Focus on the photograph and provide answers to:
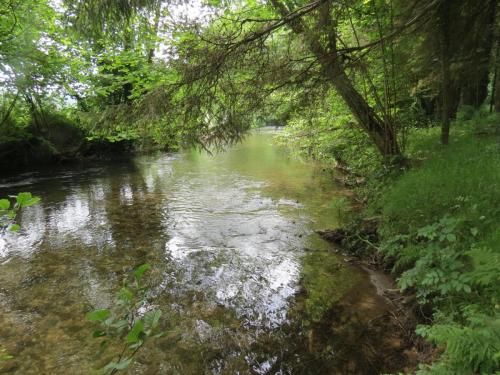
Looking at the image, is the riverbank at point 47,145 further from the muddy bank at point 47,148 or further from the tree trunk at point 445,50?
the tree trunk at point 445,50

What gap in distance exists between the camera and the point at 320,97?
18.0 ft

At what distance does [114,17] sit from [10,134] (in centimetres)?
1121

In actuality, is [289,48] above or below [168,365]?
above

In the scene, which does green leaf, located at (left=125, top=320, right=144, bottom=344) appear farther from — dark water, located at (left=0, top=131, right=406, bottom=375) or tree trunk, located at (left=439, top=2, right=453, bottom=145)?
tree trunk, located at (left=439, top=2, right=453, bottom=145)

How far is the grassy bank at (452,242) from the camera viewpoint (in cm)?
207

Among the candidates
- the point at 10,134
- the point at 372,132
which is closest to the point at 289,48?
the point at 372,132

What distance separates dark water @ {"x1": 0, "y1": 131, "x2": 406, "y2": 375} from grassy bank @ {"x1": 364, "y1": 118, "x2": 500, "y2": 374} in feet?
2.52

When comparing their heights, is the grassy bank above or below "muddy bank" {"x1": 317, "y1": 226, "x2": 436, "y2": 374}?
above

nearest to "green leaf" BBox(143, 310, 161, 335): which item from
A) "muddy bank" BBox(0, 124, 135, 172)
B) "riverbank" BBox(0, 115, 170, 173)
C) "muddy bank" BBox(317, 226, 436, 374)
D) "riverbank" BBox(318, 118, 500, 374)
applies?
"riverbank" BBox(318, 118, 500, 374)

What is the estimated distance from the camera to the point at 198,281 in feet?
15.6

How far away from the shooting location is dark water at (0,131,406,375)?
10.8 feet

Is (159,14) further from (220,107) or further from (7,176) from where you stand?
(7,176)

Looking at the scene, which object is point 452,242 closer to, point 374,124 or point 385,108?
point 374,124

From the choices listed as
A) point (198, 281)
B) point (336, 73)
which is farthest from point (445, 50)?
point (198, 281)
